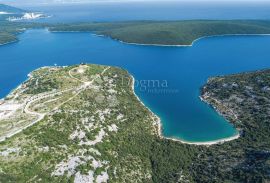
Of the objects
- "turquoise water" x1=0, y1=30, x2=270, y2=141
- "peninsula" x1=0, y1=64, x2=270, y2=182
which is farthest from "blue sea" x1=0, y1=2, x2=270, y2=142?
"peninsula" x1=0, y1=64, x2=270, y2=182

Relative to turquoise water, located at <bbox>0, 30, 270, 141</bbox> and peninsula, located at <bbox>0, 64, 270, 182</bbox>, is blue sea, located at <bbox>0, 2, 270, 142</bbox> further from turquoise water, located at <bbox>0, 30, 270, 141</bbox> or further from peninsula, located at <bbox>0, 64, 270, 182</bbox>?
peninsula, located at <bbox>0, 64, 270, 182</bbox>

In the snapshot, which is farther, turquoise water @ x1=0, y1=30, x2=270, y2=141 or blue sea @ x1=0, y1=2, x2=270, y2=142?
turquoise water @ x1=0, y1=30, x2=270, y2=141

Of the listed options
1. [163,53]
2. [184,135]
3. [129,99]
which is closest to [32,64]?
[163,53]

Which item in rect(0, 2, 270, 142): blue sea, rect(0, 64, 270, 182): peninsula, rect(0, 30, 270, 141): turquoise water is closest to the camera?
rect(0, 64, 270, 182): peninsula

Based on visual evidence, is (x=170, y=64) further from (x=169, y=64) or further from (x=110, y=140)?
(x=110, y=140)

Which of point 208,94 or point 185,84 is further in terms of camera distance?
point 185,84

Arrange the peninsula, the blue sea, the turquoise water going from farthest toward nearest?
the turquoise water
the blue sea
the peninsula

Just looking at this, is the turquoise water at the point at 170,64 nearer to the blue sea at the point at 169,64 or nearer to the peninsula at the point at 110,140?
the blue sea at the point at 169,64

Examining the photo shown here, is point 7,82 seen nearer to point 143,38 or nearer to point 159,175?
point 159,175
